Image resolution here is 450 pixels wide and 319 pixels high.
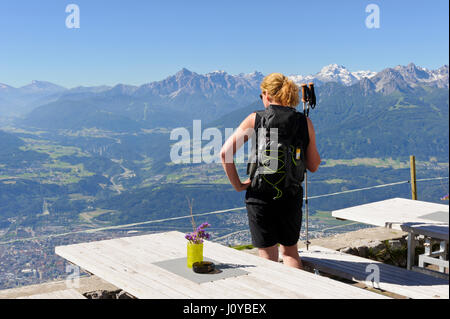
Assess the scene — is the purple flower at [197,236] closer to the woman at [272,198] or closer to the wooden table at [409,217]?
the woman at [272,198]

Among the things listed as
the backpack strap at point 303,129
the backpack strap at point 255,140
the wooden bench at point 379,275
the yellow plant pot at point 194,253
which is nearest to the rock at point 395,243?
the wooden bench at point 379,275

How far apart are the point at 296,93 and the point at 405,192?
6325 inches

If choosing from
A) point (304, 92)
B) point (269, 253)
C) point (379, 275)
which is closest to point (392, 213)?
point (379, 275)

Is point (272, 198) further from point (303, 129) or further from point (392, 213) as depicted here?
point (392, 213)

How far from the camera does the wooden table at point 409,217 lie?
3646 millimetres

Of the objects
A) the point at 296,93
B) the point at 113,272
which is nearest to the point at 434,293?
the point at 296,93

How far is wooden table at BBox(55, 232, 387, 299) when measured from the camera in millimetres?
2268

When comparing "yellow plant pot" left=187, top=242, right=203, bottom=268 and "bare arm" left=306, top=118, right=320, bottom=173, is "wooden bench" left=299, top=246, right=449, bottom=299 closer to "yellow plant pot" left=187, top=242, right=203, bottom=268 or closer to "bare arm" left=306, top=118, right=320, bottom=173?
"bare arm" left=306, top=118, right=320, bottom=173

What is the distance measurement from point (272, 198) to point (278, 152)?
0.29 m

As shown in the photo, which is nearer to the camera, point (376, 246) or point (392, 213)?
point (392, 213)

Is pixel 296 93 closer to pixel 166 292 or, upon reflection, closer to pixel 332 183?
pixel 166 292

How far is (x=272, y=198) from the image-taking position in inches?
115

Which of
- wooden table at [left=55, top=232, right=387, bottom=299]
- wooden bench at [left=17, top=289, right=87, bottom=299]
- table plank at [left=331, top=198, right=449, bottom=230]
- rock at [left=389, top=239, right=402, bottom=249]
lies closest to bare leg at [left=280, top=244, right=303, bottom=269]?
wooden table at [left=55, top=232, right=387, bottom=299]
